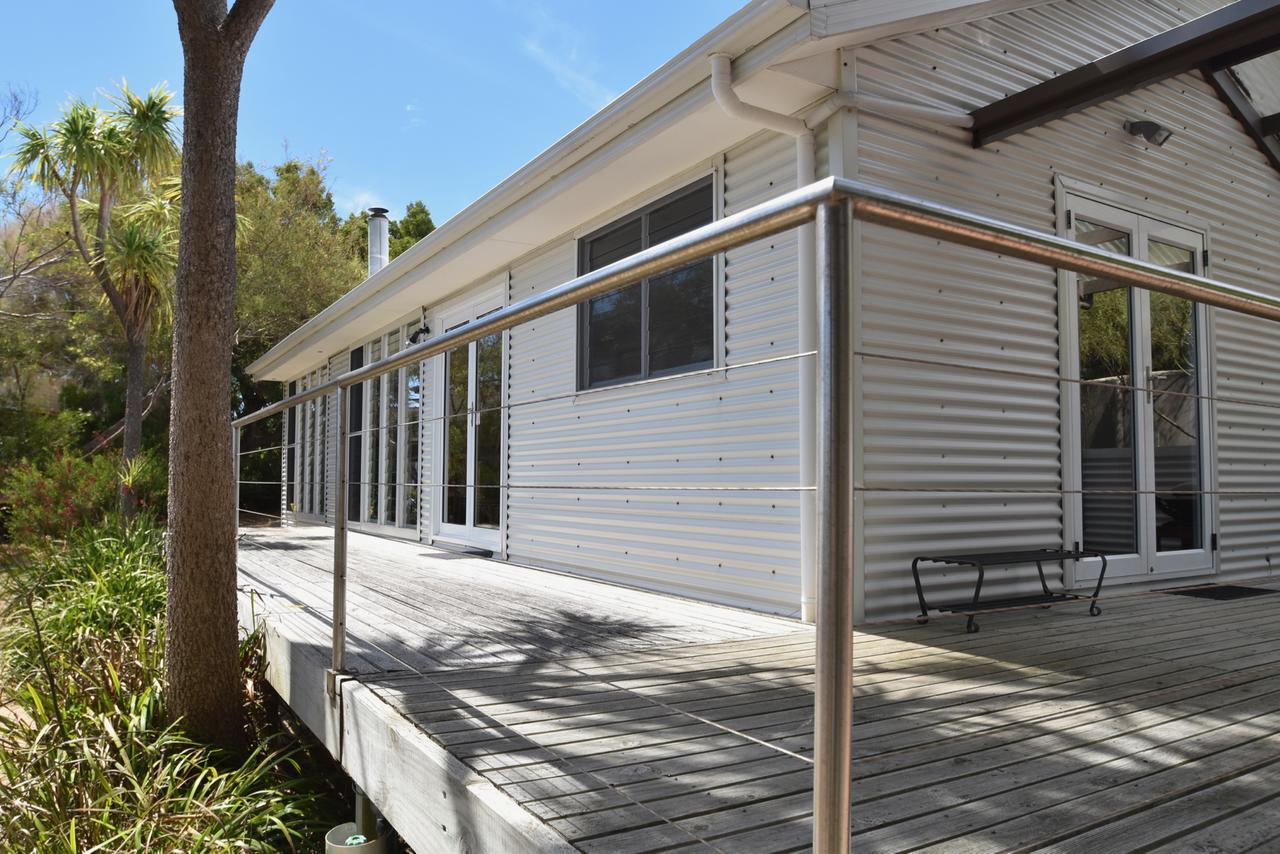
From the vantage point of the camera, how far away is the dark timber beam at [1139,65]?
3744 millimetres

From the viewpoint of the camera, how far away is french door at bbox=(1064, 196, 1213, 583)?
493 cm

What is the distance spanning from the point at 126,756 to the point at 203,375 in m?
1.40

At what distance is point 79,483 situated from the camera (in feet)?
31.3

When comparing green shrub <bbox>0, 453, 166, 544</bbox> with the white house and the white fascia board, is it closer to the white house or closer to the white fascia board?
the white fascia board

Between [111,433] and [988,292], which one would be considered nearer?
[988,292]

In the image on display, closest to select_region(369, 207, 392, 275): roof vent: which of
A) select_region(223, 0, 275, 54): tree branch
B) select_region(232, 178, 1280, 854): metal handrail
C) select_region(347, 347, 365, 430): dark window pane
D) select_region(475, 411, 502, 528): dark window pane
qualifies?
select_region(347, 347, 365, 430): dark window pane

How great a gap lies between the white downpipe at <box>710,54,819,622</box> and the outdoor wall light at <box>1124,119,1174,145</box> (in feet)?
8.19

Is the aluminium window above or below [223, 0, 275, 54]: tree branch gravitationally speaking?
below

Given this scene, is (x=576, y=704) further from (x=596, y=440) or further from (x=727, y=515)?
(x=596, y=440)

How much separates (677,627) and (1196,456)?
3.89 meters

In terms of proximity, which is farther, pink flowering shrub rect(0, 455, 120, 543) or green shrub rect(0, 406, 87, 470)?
green shrub rect(0, 406, 87, 470)

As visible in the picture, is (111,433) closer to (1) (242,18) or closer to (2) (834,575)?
(1) (242,18)

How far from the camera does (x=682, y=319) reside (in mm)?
5094

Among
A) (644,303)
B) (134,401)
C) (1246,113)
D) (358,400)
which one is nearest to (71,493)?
(134,401)
